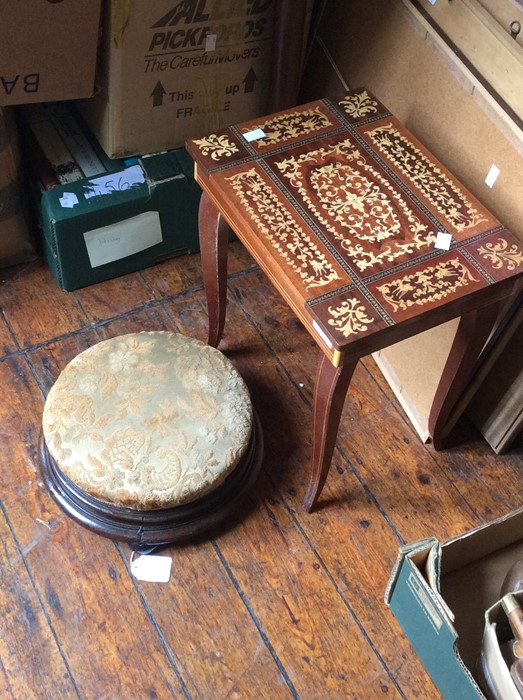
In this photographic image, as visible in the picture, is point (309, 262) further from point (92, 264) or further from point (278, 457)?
point (92, 264)

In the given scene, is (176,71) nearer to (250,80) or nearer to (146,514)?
(250,80)

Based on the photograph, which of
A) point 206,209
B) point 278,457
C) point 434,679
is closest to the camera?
point 434,679

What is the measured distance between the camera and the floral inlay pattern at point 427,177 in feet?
4.09

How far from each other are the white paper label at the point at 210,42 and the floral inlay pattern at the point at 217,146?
34 centimetres

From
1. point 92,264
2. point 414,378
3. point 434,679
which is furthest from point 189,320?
point 434,679

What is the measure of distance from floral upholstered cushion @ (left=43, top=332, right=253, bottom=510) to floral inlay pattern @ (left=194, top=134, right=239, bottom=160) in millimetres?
399

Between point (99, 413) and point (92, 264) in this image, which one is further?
point (92, 264)

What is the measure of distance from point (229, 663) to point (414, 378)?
2.36 feet

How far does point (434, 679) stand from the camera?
4.21ft

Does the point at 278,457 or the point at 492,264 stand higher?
the point at 492,264

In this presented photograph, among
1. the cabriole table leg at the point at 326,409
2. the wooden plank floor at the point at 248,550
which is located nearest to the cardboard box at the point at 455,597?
the wooden plank floor at the point at 248,550

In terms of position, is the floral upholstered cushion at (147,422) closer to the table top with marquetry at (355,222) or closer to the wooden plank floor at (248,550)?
the wooden plank floor at (248,550)

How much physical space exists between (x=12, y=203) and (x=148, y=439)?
73cm

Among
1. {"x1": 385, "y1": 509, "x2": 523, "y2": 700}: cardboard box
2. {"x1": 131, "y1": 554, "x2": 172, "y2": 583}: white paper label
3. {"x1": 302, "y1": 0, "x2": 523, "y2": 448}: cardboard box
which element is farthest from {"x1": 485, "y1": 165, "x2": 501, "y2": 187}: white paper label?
{"x1": 131, "y1": 554, "x2": 172, "y2": 583}: white paper label
